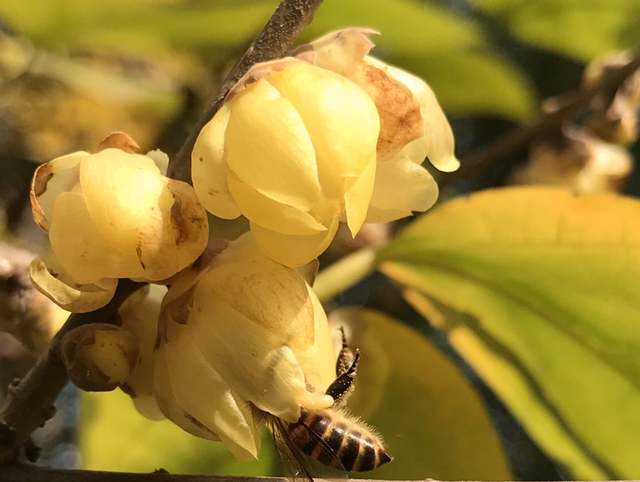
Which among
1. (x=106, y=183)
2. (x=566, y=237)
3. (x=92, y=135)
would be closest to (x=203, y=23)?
(x=92, y=135)

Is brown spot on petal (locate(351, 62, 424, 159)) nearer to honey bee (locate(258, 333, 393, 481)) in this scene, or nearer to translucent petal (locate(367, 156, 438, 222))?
translucent petal (locate(367, 156, 438, 222))

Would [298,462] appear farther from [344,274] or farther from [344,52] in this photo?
[344,274]

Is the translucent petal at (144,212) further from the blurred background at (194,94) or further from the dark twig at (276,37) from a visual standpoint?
the blurred background at (194,94)

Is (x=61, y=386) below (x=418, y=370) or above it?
above

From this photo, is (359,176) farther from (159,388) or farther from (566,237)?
(566,237)

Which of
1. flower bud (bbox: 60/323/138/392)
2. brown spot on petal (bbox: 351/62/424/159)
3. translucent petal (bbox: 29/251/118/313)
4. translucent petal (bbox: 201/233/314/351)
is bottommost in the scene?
flower bud (bbox: 60/323/138/392)

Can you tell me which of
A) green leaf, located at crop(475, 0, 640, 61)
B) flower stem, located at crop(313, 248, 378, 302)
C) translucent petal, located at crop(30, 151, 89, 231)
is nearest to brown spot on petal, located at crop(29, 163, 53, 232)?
translucent petal, located at crop(30, 151, 89, 231)

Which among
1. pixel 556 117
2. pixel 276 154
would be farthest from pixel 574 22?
pixel 276 154
